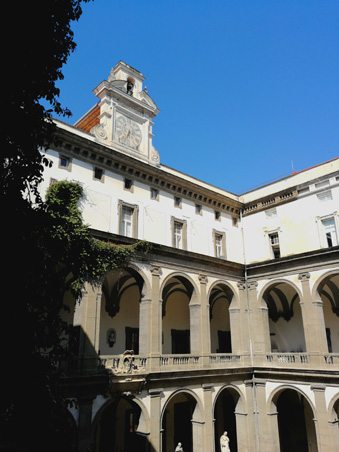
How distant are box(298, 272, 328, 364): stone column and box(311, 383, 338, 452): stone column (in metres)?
1.49

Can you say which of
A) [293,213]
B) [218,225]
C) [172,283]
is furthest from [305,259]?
[172,283]

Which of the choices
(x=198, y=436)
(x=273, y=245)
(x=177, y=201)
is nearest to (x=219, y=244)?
(x=273, y=245)

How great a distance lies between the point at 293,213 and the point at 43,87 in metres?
19.9

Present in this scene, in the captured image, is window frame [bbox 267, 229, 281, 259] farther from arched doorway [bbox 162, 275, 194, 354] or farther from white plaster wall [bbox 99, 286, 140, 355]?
white plaster wall [bbox 99, 286, 140, 355]

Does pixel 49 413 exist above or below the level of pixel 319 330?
below

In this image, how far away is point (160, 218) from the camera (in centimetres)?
2208

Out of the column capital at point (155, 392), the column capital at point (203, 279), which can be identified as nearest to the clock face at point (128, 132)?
the column capital at point (203, 279)

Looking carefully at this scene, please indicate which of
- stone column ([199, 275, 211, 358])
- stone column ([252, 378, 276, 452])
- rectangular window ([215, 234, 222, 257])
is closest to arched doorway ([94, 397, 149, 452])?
stone column ([199, 275, 211, 358])

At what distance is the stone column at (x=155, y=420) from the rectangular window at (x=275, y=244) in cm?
1195

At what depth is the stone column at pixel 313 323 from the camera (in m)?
21.1

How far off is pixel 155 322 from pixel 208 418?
6088 mm

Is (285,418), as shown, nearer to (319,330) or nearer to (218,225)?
(319,330)

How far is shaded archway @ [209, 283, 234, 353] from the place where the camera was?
2772cm

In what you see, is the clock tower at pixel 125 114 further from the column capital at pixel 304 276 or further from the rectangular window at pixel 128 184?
the column capital at pixel 304 276
